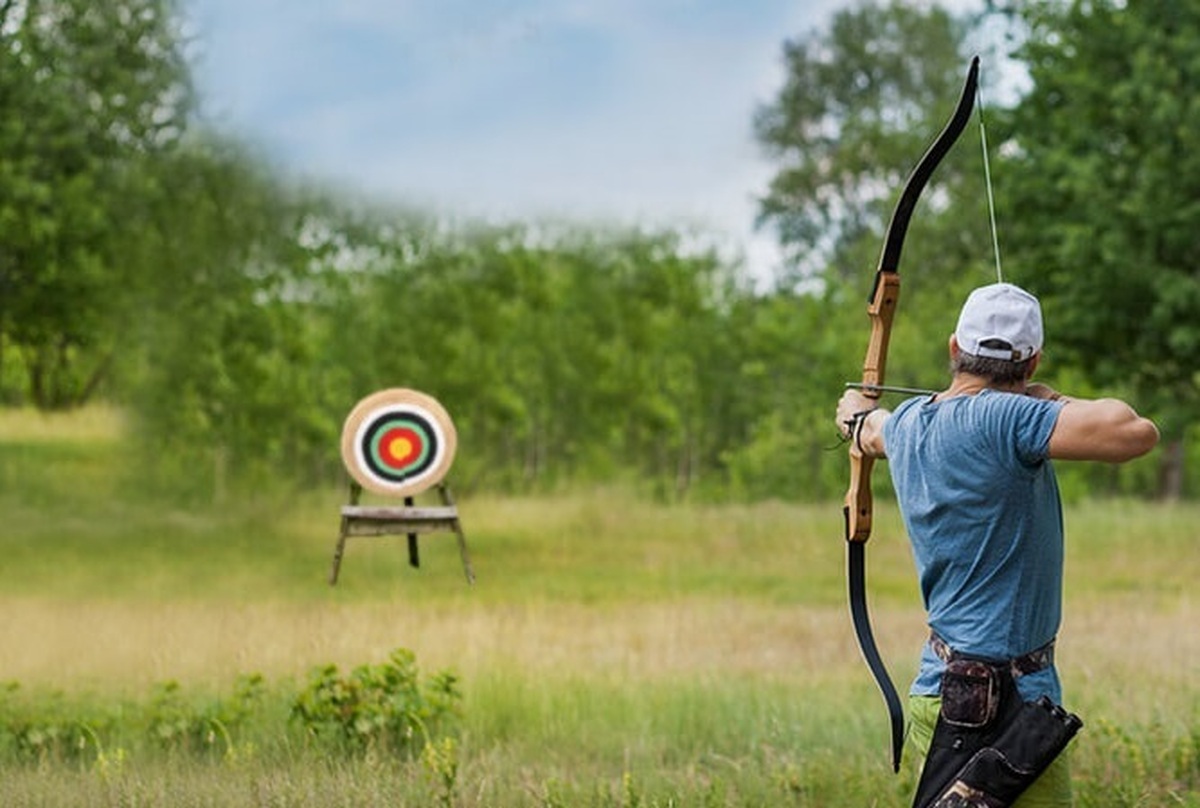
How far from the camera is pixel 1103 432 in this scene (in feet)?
9.38

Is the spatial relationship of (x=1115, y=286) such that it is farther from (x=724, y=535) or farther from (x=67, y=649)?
(x=67, y=649)

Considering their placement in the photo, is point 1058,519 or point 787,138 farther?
point 787,138

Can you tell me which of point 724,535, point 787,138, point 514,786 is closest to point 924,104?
point 787,138

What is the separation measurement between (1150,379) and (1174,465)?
207 inches

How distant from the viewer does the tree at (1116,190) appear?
1511cm

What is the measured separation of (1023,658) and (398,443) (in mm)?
6355

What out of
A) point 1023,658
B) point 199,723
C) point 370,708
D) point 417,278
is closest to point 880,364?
point 1023,658

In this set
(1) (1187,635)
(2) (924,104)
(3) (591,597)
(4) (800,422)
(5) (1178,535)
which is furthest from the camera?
(2) (924,104)

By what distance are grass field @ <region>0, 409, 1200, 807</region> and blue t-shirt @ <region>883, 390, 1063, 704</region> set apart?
182 cm

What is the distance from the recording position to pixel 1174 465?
21328 mm

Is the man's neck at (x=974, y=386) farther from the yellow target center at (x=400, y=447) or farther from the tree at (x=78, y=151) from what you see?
the tree at (x=78, y=151)

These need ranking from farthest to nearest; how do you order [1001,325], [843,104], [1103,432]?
[843,104] < [1001,325] < [1103,432]

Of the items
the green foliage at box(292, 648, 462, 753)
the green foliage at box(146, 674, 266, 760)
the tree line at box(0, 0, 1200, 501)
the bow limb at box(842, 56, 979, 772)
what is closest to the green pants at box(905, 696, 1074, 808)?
the bow limb at box(842, 56, 979, 772)

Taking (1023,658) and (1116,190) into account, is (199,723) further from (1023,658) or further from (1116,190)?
(1116,190)
